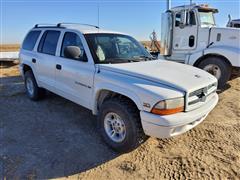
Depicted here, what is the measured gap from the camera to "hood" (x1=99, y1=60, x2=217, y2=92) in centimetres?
325

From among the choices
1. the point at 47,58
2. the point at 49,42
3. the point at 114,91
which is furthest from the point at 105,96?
the point at 49,42

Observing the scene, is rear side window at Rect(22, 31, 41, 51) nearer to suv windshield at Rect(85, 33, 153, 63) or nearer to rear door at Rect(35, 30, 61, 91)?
rear door at Rect(35, 30, 61, 91)

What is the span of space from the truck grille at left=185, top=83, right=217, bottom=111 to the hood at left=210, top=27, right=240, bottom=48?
4.13 metres

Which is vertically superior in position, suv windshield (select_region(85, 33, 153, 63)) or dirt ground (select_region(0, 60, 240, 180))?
suv windshield (select_region(85, 33, 153, 63))

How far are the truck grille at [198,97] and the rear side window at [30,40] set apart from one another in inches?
166

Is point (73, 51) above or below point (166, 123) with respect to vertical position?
above

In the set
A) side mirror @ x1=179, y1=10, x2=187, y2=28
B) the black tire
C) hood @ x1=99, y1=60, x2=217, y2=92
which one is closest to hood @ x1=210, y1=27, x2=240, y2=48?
side mirror @ x1=179, y1=10, x2=187, y2=28

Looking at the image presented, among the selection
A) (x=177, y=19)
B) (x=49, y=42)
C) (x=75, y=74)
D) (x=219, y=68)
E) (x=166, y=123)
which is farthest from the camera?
(x=177, y=19)

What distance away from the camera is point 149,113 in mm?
3049

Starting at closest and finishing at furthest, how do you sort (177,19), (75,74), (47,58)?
(75,74), (47,58), (177,19)

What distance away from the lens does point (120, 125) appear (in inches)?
142

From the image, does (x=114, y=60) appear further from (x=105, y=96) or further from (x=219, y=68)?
(x=219, y=68)

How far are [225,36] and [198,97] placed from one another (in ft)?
15.9

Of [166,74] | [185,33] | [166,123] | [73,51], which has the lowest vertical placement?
[166,123]
